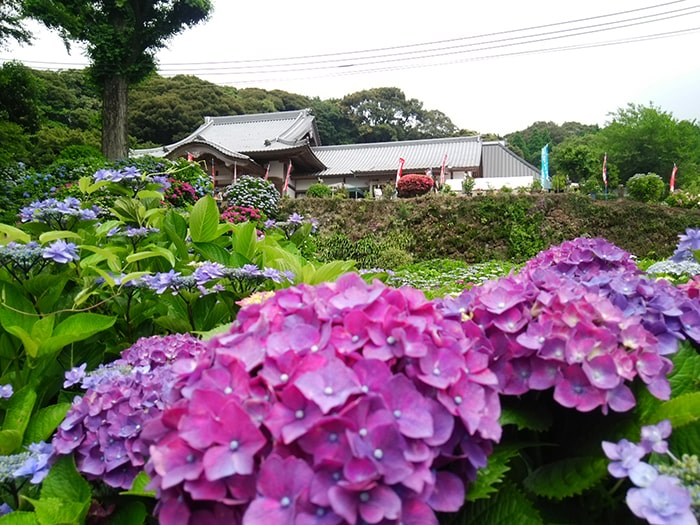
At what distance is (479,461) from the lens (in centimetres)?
64

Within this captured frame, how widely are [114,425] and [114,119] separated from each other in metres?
12.1

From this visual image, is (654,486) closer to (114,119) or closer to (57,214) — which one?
(57,214)

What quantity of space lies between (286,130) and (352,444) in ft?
92.6

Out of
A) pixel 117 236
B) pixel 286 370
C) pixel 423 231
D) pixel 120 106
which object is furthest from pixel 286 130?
pixel 286 370

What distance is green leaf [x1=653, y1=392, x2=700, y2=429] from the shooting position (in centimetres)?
71


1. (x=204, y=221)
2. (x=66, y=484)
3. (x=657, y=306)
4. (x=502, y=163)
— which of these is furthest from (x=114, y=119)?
(x=502, y=163)

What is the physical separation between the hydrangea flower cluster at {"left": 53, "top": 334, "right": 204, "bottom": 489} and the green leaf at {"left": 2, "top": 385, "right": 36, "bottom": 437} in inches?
8.2

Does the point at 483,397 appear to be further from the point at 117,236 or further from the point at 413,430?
the point at 117,236

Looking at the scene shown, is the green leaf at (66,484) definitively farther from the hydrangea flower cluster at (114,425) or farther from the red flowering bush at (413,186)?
the red flowering bush at (413,186)

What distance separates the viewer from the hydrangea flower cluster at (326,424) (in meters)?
0.54

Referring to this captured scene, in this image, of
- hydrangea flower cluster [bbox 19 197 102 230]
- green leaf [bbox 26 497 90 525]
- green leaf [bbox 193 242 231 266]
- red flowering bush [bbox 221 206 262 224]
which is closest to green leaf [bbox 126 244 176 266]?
green leaf [bbox 193 242 231 266]

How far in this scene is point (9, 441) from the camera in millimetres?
1104

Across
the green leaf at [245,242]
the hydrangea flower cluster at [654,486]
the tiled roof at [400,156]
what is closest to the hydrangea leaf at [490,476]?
the hydrangea flower cluster at [654,486]

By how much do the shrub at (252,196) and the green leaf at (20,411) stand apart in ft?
28.8
